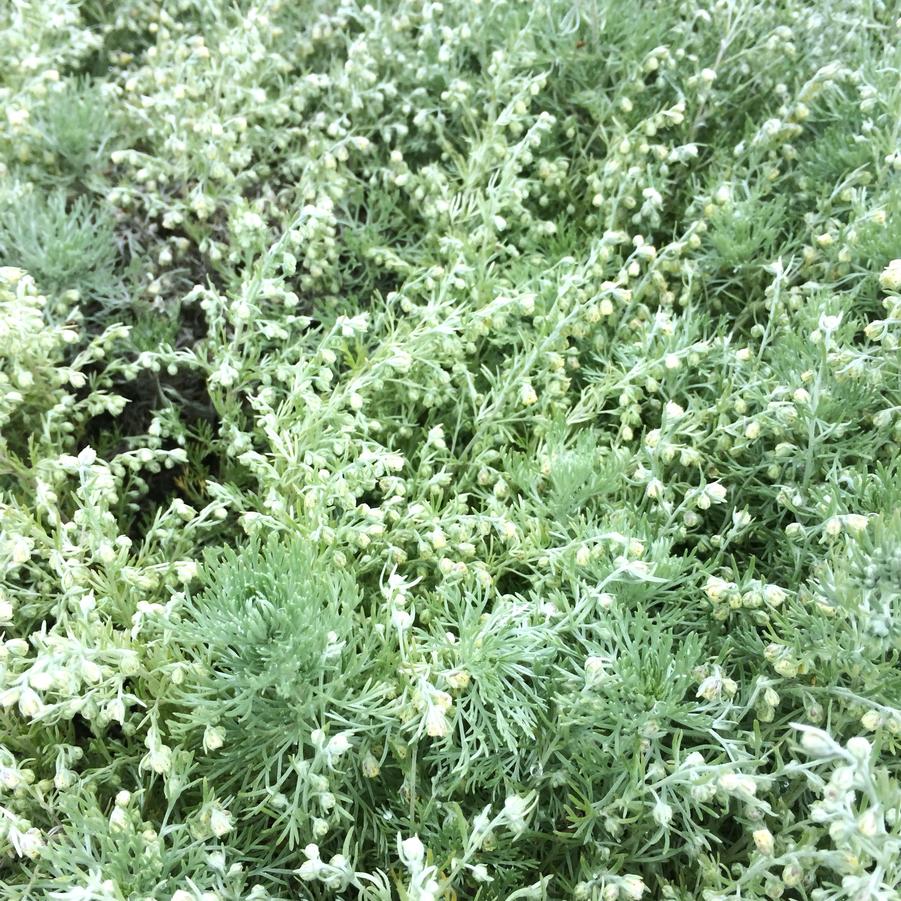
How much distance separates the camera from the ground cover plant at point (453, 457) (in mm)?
1315

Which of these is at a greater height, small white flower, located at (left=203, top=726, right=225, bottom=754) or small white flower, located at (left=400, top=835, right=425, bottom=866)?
small white flower, located at (left=203, top=726, right=225, bottom=754)

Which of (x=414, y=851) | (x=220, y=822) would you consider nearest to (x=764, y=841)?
(x=414, y=851)

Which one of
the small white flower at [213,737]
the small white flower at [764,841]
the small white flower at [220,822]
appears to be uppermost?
the small white flower at [213,737]

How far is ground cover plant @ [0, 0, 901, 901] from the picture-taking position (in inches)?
51.8

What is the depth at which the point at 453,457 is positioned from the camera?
1791mm

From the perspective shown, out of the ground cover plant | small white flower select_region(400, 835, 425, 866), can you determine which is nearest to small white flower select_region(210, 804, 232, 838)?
the ground cover plant

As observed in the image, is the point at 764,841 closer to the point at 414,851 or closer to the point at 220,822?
the point at 414,851

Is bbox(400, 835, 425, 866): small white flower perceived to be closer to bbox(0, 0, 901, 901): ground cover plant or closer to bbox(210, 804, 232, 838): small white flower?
bbox(0, 0, 901, 901): ground cover plant

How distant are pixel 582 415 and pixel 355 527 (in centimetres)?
56

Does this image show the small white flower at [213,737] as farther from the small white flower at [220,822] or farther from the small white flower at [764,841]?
the small white flower at [764,841]

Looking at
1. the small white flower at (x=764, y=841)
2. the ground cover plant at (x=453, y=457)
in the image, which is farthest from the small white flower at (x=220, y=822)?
the small white flower at (x=764, y=841)

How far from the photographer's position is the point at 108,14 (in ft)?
8.36

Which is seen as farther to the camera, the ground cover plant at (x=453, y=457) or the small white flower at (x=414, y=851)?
the ground cover plant at (x=453, y=457)

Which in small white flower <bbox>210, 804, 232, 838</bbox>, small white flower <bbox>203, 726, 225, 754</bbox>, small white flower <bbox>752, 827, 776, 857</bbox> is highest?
small white flower <bbox>203, 726, 225, 754</bbox>
